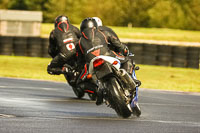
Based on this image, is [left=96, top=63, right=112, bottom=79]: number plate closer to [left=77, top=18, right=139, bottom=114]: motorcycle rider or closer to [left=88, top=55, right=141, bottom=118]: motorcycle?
[left=88, top=55, right=141, bottom=118]: motorcycle

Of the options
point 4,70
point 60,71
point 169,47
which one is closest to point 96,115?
point 60,71

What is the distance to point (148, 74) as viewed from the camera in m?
22.9

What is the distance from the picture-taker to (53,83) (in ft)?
55.9

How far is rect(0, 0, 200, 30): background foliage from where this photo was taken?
86.2m

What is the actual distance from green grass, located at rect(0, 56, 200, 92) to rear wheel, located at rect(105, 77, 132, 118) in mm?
7992

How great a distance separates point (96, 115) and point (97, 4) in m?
89.3

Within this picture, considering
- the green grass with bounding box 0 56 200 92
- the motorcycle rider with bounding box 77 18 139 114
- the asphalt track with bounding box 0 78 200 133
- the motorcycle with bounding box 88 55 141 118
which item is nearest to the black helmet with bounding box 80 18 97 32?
the motorcycle rider with bounding box 77 18 139 114

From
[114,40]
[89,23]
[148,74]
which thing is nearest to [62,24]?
[89,23]

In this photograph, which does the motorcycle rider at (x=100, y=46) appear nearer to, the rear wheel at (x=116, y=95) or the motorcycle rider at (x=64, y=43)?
the rear wheel at (x=116, y=95)

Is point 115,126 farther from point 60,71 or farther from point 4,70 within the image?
point 4,70

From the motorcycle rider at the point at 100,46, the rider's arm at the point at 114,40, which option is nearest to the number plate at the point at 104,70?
the motorcycle rider at the point at 100,46

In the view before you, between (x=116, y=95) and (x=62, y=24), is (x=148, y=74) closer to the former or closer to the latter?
(x=62, y=24)

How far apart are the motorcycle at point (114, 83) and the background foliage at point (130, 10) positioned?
249ft

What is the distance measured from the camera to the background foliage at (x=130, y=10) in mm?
86169
